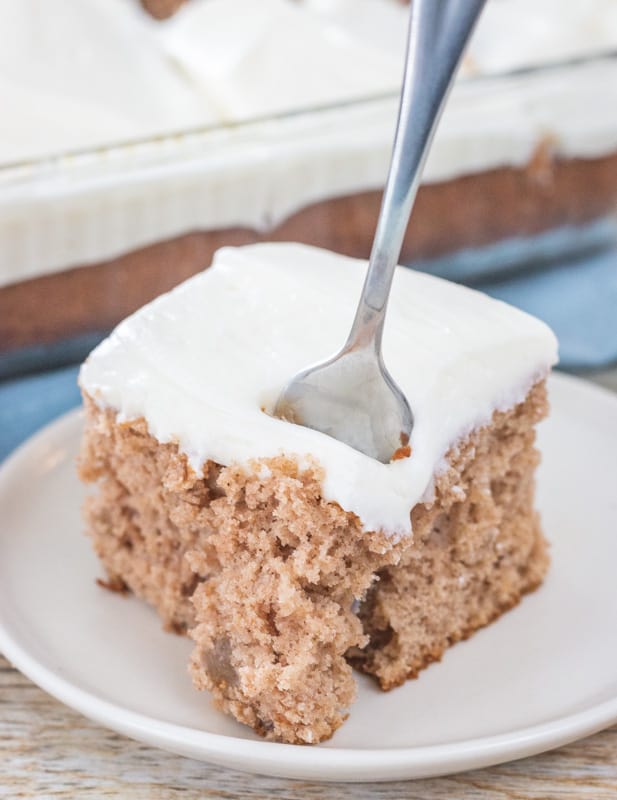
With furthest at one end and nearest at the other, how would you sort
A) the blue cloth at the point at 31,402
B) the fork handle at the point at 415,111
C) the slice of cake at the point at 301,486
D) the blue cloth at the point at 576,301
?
the blue cloth at the point at 576,301 < the blue cloth at the point at 31,402 < the slice of cake at the point at 301,486 < the fork handle at the point at 415,111

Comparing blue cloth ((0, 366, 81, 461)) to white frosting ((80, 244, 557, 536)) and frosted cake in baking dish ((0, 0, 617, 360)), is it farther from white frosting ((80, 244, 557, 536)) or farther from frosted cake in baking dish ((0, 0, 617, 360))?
white frosting ((80, 244, 557, 536))

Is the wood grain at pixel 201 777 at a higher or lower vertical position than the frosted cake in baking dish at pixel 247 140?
lower

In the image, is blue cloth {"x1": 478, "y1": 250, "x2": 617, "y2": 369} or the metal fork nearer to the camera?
the metal fork

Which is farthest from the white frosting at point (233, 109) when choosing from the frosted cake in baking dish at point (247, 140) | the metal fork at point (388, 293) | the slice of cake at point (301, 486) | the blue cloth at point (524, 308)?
the metal fork at point (388, 293)

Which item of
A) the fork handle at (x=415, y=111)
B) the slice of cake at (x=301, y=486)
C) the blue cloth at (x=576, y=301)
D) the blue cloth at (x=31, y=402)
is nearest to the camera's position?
the fork handle at (x=415, y=111)

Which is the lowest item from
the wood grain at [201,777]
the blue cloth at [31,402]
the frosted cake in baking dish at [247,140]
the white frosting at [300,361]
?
the blue cloth at [31,402]

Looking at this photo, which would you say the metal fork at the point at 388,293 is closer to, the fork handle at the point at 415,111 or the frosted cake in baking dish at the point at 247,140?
the fork handle at the point at 415,111

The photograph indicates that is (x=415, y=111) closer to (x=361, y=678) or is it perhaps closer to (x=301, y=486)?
(x=301, y=486)

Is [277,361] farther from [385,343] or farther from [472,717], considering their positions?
[472,717]

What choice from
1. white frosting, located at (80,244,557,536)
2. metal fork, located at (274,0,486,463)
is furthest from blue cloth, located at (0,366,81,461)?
metal fork, located at (274,0,486,463)
